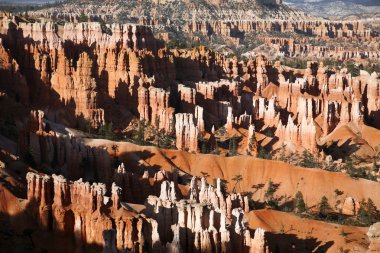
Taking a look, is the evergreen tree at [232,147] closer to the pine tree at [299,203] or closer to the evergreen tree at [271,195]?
the evergreen tree at [271,195]

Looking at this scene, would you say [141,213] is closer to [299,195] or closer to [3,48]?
[299,195]

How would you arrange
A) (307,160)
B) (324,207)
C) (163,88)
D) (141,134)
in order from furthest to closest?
(163,88)
(141,134)
(307,160)
(324,207)

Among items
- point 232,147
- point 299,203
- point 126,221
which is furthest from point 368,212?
point 126,221

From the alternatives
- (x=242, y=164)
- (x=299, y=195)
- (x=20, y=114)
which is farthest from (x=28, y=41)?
(x=299, y=195)

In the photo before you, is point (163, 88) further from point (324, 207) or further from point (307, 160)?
point (324, 207)

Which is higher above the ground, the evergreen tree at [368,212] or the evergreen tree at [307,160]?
the evergreen tree at [368,212]

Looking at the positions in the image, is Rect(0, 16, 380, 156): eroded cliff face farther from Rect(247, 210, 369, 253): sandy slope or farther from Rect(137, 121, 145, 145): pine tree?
Rect(247, 210, 369, 253): sandy slope

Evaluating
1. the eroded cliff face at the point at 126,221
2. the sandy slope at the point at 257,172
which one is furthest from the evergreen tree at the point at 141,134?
the eroded cliff face at the point at 126,221

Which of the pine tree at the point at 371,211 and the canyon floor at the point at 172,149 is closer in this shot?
the canyon floor at the point at 172,149

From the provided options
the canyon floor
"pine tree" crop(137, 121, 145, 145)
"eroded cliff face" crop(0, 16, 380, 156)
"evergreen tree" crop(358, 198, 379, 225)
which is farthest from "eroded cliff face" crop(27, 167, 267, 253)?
"eroded cliff face" crop(0, 16, 380, 156)
